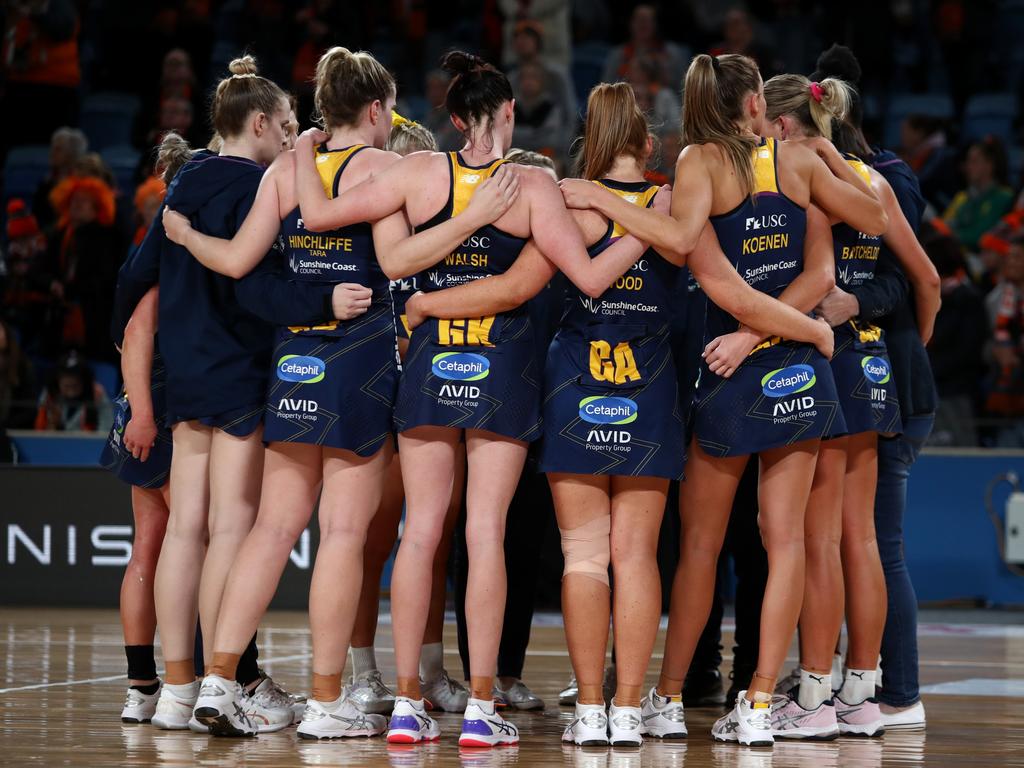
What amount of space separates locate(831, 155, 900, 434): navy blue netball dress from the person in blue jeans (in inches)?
2.2

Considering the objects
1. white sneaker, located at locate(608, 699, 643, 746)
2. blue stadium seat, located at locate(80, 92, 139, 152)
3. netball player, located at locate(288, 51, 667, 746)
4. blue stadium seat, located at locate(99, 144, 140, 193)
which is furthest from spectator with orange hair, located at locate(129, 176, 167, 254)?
white sneaker, located at locate(608, 699, 643, 746)

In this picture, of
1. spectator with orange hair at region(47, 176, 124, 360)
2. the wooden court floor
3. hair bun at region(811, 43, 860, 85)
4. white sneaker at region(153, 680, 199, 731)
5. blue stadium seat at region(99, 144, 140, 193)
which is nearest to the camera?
the wooden court floor

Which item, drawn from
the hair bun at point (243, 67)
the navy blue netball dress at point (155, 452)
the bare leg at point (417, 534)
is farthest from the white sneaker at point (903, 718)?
the hair bun at point (243, 67)

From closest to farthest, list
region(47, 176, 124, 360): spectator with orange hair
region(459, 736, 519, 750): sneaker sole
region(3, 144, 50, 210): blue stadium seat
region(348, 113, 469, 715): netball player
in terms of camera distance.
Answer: region(459, 736, 519, 750): sneaker sole → region(348, 113, 469, 715): netball player → region(47, 176, 124, 360): spectator with orange hair → region(3, 144, 50, 210): blue stadium seat

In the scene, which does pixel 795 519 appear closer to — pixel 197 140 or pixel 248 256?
pixel 248 256

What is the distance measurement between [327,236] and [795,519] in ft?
5.11

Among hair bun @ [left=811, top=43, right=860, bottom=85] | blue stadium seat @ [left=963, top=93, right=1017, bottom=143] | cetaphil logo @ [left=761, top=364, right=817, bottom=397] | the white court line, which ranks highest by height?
blue stadium seat @ [left=963, top=93, right=1017, bottom=143]

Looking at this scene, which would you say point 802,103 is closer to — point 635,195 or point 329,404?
point 635,195

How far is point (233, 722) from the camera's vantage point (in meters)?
4.29

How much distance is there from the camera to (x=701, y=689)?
5.29 m

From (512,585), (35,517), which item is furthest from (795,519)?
(35,517)

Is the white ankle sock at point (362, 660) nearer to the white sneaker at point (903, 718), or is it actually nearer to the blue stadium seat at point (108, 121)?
the white sneaker at point (903, 718)

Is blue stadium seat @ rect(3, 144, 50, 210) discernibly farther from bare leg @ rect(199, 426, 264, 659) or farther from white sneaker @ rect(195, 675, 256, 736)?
white sneaker @ rect(195, 675, 256, 736)

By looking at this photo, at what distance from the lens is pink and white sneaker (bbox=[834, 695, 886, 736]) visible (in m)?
4.58
